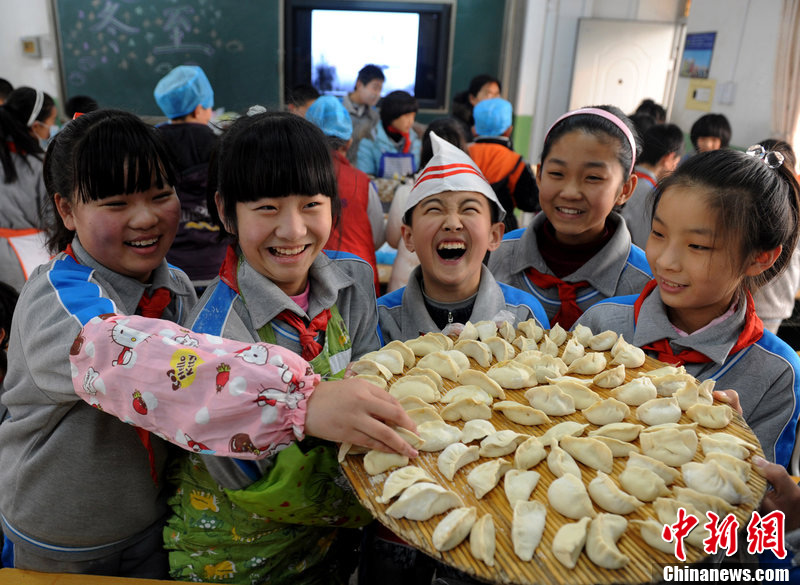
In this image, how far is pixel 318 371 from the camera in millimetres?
1171

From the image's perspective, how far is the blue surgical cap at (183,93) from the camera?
10.1ft

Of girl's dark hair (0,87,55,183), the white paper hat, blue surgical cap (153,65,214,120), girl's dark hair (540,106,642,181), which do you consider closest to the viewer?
the white paper hat

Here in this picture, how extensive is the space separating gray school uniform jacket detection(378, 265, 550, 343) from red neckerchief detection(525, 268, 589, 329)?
0.33 ft

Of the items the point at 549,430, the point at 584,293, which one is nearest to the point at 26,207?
the point at 584,293

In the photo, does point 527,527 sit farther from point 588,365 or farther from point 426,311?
point 426,311

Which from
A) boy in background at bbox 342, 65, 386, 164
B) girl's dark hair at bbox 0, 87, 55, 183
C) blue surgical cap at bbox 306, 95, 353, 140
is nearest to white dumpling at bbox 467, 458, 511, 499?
blue surgical cap at bbox 306, 95, 353, 140

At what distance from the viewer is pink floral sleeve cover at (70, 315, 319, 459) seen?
33.5 inches

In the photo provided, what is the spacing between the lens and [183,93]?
10.1ft

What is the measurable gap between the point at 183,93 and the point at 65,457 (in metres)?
2.53

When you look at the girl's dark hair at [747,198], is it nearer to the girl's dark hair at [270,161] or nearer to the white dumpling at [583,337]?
the white dumpling at [583,337]

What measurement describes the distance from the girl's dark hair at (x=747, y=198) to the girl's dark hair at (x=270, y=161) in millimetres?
800

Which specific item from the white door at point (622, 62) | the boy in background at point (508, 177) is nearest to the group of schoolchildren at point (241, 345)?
the boy in background at point (508, 177)

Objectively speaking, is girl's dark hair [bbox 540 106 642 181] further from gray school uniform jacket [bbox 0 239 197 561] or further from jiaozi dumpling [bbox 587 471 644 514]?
gray school uniform jacket [bbox 0 239 197 561]

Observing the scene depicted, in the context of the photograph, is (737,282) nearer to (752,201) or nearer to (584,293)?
(752,201)
